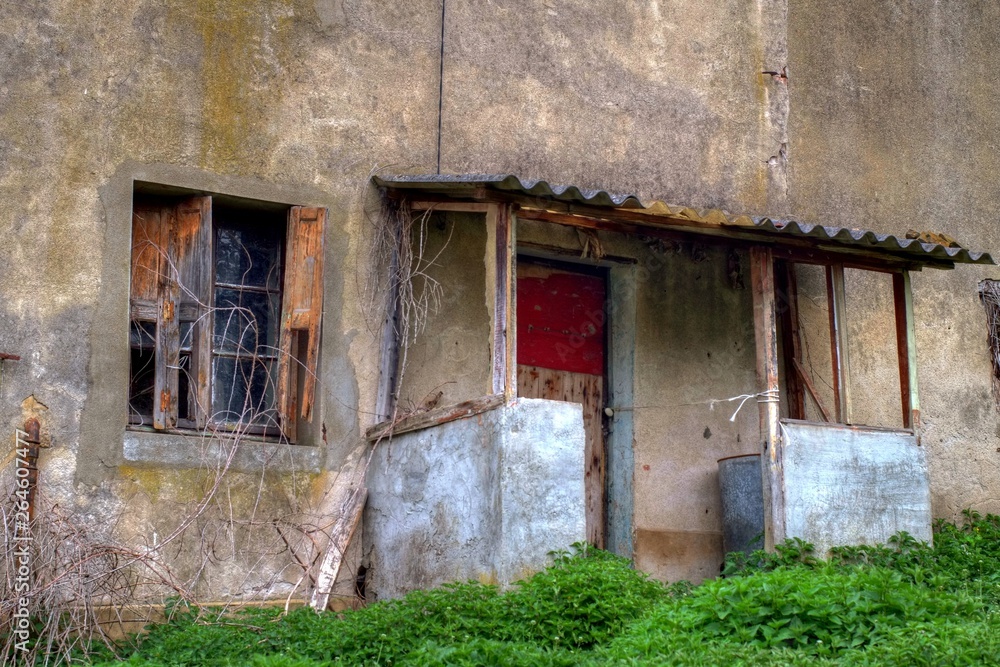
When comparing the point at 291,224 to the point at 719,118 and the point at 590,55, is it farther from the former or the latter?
the point at 719,118

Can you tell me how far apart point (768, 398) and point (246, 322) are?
3.67 meters

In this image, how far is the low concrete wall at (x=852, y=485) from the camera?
8242 millimetres

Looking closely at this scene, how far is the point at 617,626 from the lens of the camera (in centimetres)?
662

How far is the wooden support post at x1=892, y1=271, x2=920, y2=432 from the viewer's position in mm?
8930

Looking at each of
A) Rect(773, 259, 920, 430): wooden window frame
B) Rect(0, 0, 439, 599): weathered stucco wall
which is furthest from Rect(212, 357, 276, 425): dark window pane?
Rect(773, 259, 920, 430): wooden window frame

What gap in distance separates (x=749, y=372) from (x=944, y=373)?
1.92m

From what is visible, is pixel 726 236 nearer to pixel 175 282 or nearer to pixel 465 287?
pixel 465 287

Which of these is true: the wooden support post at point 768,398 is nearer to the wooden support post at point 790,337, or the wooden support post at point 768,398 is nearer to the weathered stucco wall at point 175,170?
the wooden support post at point 790,337

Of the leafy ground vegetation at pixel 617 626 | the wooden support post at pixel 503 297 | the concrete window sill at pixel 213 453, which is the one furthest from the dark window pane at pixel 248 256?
the leafy ground vegetation at pixel 617 626

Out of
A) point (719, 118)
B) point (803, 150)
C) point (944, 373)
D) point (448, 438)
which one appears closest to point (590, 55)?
point (719, 118)

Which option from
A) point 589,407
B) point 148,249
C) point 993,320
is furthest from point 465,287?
point 993,320

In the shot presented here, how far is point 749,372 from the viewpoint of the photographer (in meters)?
9.78

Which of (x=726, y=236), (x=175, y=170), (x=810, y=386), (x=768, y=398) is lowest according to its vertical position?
(x=768, y=398)

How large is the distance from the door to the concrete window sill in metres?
1.85
